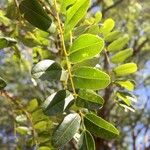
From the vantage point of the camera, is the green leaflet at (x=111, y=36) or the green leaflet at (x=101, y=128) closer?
the green leaflet at (x=101, y=128)

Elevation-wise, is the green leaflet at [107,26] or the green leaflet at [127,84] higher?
the green leaflet at [107,26]

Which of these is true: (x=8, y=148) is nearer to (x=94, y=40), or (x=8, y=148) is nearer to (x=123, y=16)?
(x=123, y=16)

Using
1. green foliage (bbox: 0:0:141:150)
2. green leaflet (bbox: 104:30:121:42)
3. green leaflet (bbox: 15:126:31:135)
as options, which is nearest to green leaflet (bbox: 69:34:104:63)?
green foliage (bbox: 0:0:141:150)

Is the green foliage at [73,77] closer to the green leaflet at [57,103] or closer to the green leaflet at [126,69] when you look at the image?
the green leaflet at [57,103]

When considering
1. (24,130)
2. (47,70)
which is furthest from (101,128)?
(24,130)

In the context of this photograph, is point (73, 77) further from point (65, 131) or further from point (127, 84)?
point (127, 84)

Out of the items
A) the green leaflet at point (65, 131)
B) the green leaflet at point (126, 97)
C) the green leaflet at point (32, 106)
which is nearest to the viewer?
the green leaflet at point (65, 131)

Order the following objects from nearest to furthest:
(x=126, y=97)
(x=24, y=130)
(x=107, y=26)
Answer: (x=126, y=97) → (x=107, y=26) → (x=24, y=130)

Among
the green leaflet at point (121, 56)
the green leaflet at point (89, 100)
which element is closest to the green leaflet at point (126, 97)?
the green leaflet at point (121, 56)
